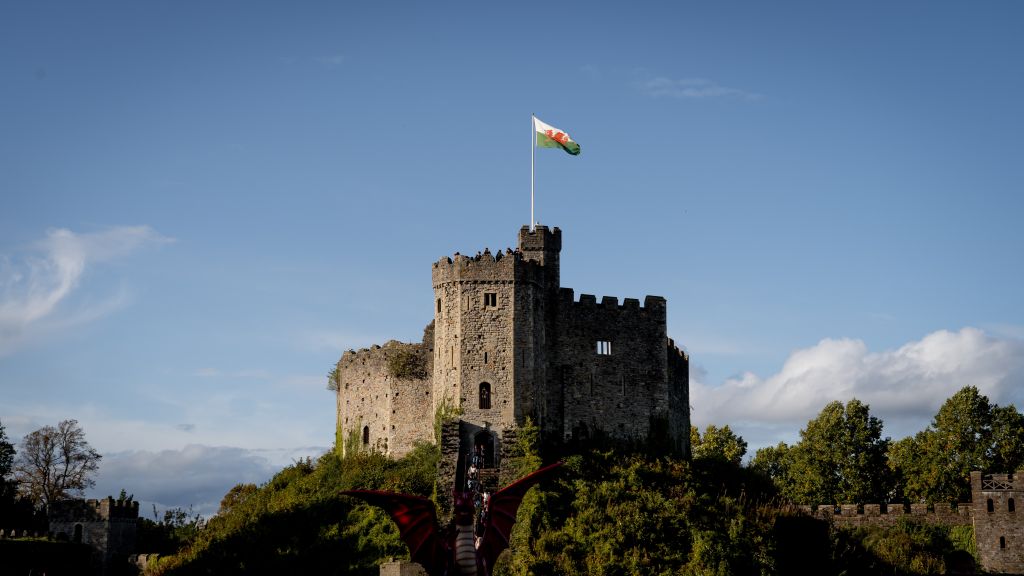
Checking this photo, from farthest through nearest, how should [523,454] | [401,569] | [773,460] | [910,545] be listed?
[773,460]
[910,545]
[523,454]
[401,569]

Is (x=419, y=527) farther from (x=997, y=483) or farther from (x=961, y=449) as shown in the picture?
(x=961, y=449)

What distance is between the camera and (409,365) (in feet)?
213

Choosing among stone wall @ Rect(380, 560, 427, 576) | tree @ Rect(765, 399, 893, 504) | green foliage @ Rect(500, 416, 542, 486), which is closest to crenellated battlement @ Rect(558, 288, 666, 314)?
green foliage @ Rect(500, 416, 542, 486)

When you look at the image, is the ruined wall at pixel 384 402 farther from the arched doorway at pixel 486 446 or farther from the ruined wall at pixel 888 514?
the ruined wall at pixel 888 514

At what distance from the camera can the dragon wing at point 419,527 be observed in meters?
27.9

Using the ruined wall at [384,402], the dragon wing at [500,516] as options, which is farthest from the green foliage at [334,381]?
the dragon wing at [500,516]

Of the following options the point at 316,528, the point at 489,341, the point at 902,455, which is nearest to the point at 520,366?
the point at 489,341

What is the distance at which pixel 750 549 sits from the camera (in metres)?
53.6

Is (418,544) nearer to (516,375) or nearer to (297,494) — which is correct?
(516,375)

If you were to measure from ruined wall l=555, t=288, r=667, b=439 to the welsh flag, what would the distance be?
24.2 feet

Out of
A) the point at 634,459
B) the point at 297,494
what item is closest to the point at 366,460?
the point at 297,494

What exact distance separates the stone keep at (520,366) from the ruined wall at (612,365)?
53 mm

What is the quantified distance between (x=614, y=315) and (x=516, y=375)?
8.20 metres

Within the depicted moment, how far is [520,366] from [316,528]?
12412mm
